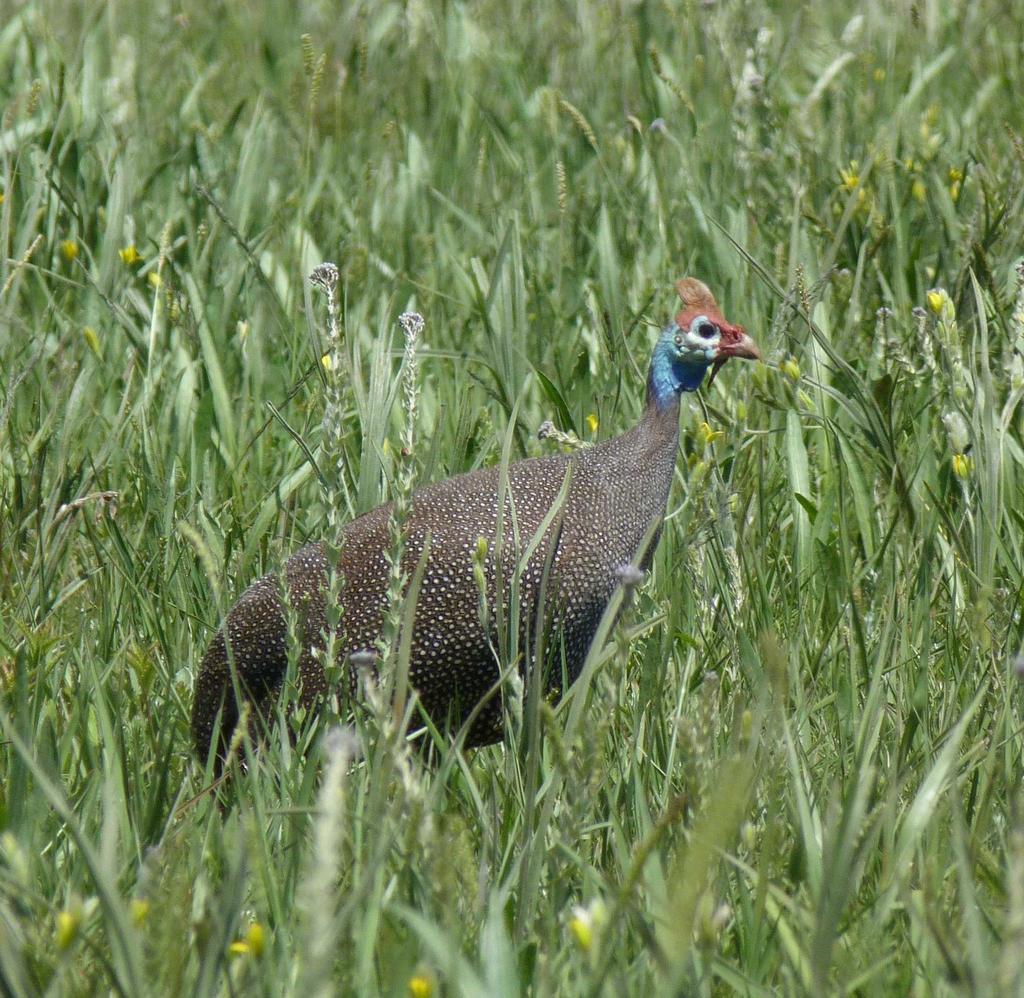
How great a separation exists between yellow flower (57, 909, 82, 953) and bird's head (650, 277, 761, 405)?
206 cm

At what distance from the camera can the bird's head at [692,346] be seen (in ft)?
11.6

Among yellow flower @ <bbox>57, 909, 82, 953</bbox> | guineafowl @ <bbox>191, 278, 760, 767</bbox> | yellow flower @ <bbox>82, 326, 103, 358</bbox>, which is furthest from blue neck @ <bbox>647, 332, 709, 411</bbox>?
yellow flower @ <bbox>57, 909, 82, 953</bbox>

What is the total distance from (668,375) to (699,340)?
10 cm

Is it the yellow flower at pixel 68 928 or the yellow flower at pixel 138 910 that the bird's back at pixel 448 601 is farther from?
the yellow flower at pixel 68 928

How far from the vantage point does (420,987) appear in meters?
1.79

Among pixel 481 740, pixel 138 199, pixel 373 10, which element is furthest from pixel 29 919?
pixel 373 10

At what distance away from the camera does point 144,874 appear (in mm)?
1658

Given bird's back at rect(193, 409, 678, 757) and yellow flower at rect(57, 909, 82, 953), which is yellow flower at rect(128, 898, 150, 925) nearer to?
yellow flower at rect(57, 909, 82, 953)

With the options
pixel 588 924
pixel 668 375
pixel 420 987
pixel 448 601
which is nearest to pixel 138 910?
pixel 420 987

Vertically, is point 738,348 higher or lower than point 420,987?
lower

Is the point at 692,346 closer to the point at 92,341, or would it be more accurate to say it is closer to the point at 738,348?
the point at 738,348

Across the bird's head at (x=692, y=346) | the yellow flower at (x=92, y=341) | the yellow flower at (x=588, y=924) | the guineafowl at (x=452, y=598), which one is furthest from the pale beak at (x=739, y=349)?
the yellow flower at (x=588, y=924)

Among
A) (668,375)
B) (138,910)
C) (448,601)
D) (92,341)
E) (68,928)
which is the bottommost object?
(92,341)

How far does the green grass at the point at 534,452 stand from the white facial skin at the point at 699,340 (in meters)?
0.13
